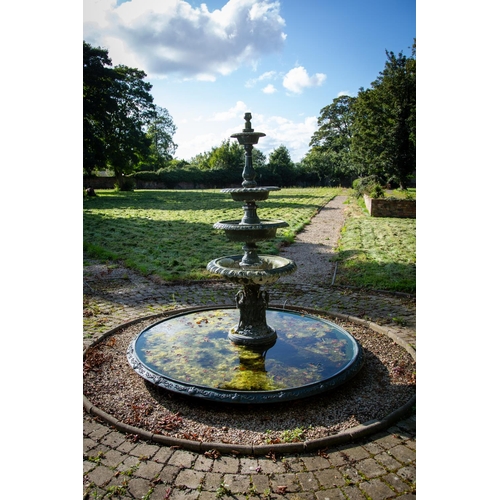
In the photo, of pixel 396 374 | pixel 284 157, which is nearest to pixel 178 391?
pixel 396 374

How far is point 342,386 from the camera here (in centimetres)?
423

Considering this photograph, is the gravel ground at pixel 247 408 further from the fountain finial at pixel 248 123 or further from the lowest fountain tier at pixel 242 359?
the fountain finial at pixel 248 123

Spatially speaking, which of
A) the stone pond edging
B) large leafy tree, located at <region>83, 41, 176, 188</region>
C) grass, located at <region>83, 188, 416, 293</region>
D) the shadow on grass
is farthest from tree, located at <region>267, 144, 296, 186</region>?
the stone pond edging

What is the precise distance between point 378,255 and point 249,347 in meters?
6.32

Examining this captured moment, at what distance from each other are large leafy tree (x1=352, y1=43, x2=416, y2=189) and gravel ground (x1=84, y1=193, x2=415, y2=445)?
1605cm

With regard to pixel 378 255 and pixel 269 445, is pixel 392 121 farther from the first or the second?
pixel 269 445

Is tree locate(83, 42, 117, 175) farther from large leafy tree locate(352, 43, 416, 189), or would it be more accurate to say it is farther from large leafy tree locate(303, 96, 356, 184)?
large leafy tree locate(303, 96, 356, 184)

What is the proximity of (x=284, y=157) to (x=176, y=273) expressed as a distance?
4038 cm

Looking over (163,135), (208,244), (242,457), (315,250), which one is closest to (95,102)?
(208,244)

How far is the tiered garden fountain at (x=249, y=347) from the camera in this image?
405cm

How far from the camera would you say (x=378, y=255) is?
10.4m

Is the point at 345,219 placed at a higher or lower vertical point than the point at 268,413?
higher

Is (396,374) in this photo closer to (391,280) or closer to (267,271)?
(267,271)

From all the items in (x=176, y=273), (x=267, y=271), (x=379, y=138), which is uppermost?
(x=379, y=138)
